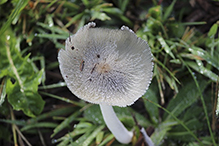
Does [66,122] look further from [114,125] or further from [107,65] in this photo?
[107,65]

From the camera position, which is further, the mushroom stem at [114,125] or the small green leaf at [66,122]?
the small green leaf at [66,122]

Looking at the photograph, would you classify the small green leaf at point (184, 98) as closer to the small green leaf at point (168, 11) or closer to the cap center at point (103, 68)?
the small green leaf at point (168, 11)

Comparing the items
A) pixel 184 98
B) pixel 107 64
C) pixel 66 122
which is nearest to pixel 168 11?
pixel 184 98

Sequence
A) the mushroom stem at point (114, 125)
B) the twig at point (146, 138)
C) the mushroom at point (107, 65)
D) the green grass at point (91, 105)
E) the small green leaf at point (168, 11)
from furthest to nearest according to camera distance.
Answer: the small green leaf at point (168, 11)
the green grass at point (91, 105)
the twig at point (146, 138)
the mushroom stem at point (114, 125)
the mushroom at point (107, 65)

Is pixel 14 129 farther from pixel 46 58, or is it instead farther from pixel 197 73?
pixel 197 73

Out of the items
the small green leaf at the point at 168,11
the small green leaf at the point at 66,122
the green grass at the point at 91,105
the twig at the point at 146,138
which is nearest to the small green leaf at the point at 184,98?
the green grass at the point at 91,105

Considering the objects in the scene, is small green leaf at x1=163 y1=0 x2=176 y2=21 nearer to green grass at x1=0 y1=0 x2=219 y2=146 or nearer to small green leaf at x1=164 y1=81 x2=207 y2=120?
green grass at x1=0 y1=0 x2=219 y2=146

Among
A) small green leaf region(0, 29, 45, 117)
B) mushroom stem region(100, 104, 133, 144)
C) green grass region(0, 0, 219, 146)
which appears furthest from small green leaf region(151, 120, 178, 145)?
small green leaf region(0, 29, 45, 117)

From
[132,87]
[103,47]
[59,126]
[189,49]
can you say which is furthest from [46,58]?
[189,49]

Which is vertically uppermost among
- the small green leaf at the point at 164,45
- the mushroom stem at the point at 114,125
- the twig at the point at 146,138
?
the small green leaf at the point at 164,45
